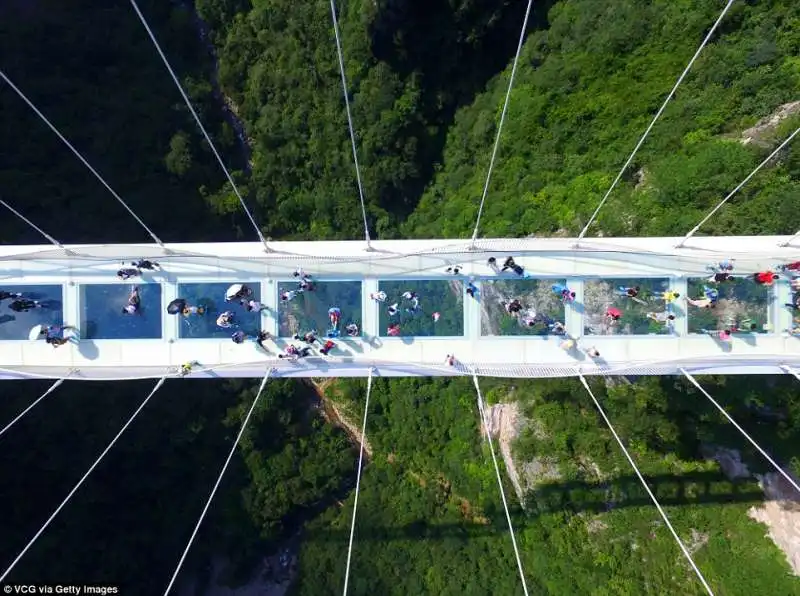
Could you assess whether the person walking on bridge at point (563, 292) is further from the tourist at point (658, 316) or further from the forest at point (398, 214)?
the forest at point (398, 214)

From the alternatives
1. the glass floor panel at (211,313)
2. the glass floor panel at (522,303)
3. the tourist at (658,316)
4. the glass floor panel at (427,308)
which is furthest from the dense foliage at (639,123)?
the glass floor panel at (211,313)

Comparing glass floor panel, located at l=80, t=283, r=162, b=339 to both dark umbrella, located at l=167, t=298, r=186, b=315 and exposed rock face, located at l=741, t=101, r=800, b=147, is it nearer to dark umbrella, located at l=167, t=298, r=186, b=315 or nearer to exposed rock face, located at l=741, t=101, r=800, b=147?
dark umbrella, located at l=167, t=298, r=186, b=315

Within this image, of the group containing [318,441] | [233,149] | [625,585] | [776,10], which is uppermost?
[776,10]

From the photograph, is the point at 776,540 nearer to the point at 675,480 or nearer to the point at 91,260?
the point at 675,480

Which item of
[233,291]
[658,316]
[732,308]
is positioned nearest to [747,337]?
[732,308]

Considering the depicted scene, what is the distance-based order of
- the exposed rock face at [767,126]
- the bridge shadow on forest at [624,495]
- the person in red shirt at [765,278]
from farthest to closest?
the bridge shadow on forest at [624,495], the exposed rock face at [767,126], the person in red shirt at [765,278]

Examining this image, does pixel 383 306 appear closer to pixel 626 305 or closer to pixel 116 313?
pixel 626 305

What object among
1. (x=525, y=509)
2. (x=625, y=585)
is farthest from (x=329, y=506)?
(x=625, y=585)
